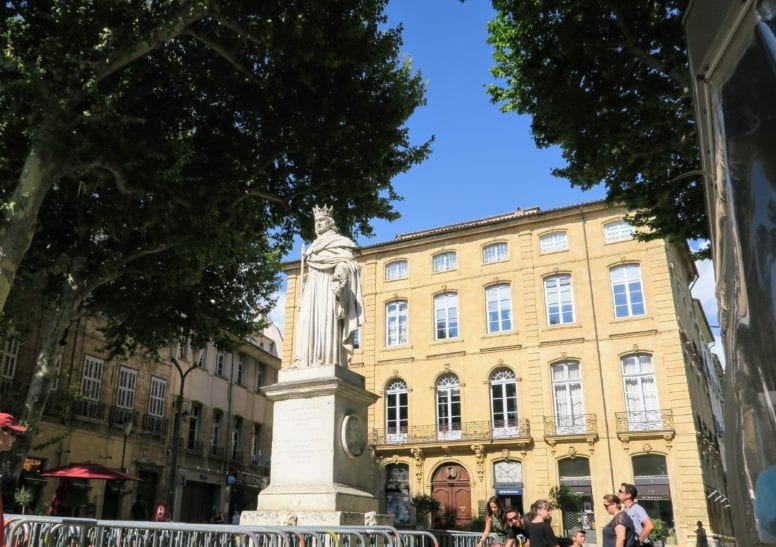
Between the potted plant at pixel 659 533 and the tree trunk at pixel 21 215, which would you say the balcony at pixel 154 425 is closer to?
the tree trunk at pixel 21 215

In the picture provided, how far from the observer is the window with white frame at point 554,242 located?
3198 centimetres

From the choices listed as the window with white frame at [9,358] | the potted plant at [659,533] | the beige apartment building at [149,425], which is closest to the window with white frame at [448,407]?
the beige apartment building at [149,425]

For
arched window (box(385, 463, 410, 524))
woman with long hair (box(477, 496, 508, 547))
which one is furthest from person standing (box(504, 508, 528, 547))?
arched window (box(385, 463, 410, 524))

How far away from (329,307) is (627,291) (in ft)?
82.1

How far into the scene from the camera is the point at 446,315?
3375 cm

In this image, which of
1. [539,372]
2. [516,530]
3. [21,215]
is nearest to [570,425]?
[539,372]

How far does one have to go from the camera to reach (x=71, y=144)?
1090 centimetres

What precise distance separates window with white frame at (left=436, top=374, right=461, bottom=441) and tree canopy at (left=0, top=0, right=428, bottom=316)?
18464mm

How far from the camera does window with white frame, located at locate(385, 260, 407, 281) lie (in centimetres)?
3569

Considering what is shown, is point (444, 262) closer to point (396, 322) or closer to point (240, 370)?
point (396, 322)

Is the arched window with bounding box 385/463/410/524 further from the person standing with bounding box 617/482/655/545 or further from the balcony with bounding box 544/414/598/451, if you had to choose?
the person standing with bounding box 617/482/655/545

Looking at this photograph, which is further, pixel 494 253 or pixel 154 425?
pixel 494 253

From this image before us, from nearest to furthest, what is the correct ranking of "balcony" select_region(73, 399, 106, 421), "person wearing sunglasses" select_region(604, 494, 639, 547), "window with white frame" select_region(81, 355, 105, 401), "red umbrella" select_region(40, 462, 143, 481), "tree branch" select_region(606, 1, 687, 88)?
1. "person wearing sunglasses" select_region(604, 494, 639, 547)
2. "tree branch" select_region(606, 1, 687, 88)
3. "red umbrella" select_region(40, 462, 143, 481)
4. "balcony" select_region(73, 399, 106, 421)
5. "window with white frame" select_region(81, 355, 105, 401)

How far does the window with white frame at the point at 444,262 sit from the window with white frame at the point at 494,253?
181 cm
